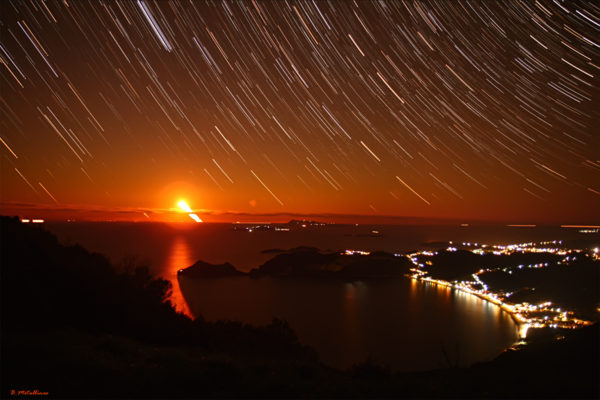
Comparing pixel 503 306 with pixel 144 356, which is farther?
pixel 503 306

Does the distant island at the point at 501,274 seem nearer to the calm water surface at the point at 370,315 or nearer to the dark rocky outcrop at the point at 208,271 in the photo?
the dark rocky outcrop at the point at 208,271

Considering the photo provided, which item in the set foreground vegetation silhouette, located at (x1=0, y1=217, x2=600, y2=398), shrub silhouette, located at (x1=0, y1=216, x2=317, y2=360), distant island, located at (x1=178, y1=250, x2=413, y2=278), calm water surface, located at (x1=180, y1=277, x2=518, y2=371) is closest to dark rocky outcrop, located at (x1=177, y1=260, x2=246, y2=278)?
distant island, located at (x1=178, y1=250, x2=413, y2=278)

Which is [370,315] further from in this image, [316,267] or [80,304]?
[80,304]

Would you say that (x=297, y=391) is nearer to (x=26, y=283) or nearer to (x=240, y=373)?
(x=240, y=373)

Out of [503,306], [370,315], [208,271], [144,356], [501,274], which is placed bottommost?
[144,356]

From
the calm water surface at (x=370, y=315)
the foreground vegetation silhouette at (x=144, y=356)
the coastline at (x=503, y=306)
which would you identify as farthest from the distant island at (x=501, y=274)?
the foreground vegetation silhouette at (x=144, y=356)

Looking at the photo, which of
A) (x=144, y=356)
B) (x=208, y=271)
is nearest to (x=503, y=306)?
(x=144, y=356)

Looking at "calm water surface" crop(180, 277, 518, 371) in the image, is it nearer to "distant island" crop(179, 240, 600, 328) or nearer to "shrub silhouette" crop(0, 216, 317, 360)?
"distant island" crop(179, 240, 600, 328)

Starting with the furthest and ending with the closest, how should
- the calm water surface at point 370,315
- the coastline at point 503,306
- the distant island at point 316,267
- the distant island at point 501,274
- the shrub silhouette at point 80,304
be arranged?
the distant island at point 316,267, the distant island at point 501,274, the coastline at point 503,306, the calm water surface at point 370,315, the shrub silhouette at point 80,304
